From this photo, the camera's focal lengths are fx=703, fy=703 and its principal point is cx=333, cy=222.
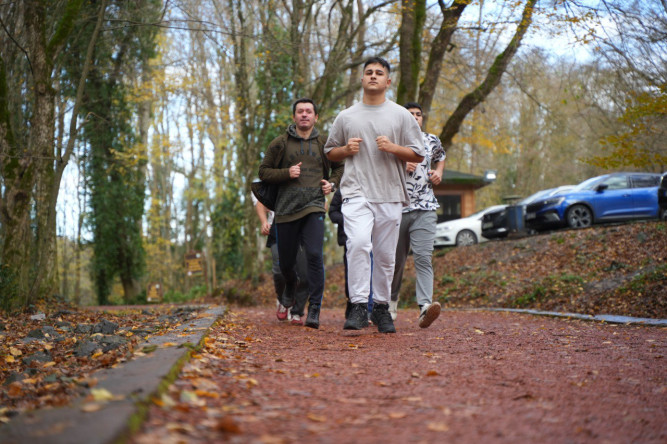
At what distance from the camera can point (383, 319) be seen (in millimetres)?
6953

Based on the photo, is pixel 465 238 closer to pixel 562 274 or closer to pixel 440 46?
pixel 440 46

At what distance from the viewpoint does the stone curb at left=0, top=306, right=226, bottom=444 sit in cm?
222

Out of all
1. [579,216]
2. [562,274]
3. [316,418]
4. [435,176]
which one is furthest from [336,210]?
Result: [579,216]

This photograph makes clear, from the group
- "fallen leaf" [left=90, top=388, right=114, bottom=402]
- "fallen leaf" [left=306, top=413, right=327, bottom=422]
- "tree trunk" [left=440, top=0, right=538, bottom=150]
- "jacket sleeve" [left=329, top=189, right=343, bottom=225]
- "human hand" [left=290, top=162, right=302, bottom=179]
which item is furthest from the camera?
"tree trunk" [left=440, top=0, right=538, bottom=150]

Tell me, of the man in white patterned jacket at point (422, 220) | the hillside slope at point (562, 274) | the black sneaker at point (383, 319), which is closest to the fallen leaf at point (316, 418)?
the black sneaker at point (383, 319)

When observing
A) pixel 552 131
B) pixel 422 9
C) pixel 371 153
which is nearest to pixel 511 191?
pixel 552 131

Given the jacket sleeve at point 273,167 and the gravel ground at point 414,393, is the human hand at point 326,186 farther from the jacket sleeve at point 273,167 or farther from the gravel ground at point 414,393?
the gravel ground at point 414,393

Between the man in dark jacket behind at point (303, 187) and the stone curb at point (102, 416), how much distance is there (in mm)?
4012

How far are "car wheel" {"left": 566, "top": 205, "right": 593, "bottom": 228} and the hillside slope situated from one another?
6.02 ft

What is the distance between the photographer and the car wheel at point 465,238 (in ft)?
79.9

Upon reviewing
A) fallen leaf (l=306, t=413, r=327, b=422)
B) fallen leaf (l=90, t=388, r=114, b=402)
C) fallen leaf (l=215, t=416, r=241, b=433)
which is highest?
fallen leaf (l=90, t=388, r=114, b=402)

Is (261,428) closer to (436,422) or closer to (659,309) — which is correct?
(436,422)

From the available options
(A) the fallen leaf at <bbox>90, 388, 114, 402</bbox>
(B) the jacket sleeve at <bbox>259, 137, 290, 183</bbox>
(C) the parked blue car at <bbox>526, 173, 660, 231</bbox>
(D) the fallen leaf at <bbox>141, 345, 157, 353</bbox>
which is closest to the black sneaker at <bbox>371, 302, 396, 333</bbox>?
(B) the jacket sleeve at <bbox>259, 137, 290, 183</bbox>

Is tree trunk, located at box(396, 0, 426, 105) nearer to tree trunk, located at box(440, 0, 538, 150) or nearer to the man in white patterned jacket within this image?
tree trunk, located at box(440, 0, 538, 150)
